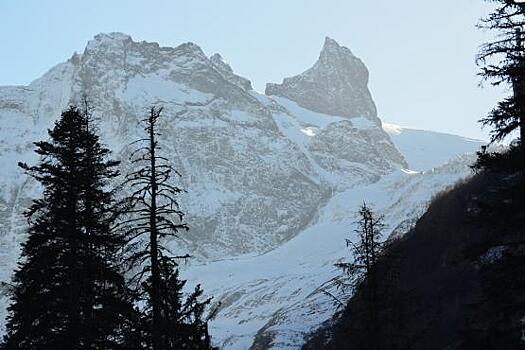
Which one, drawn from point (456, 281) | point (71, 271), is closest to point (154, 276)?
point (71, 271)

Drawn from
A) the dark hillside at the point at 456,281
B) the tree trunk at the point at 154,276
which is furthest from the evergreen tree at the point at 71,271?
the dark hillside at the point at 456,281

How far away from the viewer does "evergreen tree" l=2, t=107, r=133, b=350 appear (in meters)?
17.9

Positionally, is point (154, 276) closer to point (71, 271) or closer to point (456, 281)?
point (71, 271)

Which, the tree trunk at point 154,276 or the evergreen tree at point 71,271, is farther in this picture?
the evergreen tree at point 71,271

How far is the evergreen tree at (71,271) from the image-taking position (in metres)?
17.9

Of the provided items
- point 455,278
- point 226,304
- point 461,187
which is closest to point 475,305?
point 455,278

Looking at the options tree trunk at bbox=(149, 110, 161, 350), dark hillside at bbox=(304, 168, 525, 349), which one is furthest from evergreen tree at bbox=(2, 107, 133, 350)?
dark hillside at bbox=(304, 168, 525, 349)

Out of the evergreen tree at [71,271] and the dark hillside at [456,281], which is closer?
the dark hillside at [456,281]

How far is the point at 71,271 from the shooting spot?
18.2 m

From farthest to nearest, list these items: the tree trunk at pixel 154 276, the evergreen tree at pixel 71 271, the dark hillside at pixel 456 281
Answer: the evergreen tree at pixel 71 271, the tree trunk at pixel 154 276, the dark hillside at pixel 456 281

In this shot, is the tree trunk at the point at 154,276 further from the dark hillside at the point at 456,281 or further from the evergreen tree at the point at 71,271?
the dark hillside at the point at 456,281

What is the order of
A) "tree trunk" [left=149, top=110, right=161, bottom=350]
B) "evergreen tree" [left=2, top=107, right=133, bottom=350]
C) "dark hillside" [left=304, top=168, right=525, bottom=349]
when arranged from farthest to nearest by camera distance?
"evergreen tree" [left=2, top=107, right=133, bottom=350] < "tree trunk" [left=149, top=110, right=161, bottom=350] < "dark hillside" [left=304, top=168, right=525, bottom=349]

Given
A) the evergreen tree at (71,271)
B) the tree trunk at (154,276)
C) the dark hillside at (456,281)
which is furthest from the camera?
the evergreen tree at (71,271)

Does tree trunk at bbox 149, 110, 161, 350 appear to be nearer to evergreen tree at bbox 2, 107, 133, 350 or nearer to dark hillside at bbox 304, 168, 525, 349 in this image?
evergreen tree at bbox 2, 107, 133, 350
